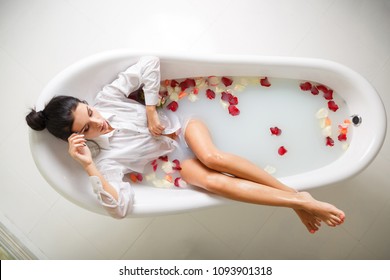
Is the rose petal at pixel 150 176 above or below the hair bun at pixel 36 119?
below

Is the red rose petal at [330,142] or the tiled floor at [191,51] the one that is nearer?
the red rose petal at [330,142]

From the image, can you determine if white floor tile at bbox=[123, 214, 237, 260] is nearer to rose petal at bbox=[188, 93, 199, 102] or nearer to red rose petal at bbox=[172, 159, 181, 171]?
red rose petal at bbox=[172, 159, 181, 171]

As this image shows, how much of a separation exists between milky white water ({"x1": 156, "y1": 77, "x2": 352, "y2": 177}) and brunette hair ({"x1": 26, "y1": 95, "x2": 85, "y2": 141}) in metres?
0.62

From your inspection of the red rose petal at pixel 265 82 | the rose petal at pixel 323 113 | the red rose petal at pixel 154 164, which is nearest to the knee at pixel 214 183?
the red rose petal at pixel 154 164

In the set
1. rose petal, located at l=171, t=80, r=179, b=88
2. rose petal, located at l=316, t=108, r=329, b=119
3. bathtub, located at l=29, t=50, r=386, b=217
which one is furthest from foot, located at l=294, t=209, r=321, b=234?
rose petal, located at l=171, t=80, r=179, b=88

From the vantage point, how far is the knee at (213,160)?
149 centimetres

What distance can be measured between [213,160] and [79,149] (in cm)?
52

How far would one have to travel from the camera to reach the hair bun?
4.22 ft

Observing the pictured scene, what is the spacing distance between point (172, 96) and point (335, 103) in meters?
0.80

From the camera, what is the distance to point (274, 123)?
5.99ft

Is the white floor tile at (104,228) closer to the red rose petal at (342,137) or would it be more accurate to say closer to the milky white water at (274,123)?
the milky white water at (274,123)

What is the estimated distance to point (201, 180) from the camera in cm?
152

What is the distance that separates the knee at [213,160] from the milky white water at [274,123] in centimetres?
29

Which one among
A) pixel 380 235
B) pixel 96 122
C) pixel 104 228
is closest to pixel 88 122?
pixel 96 122
